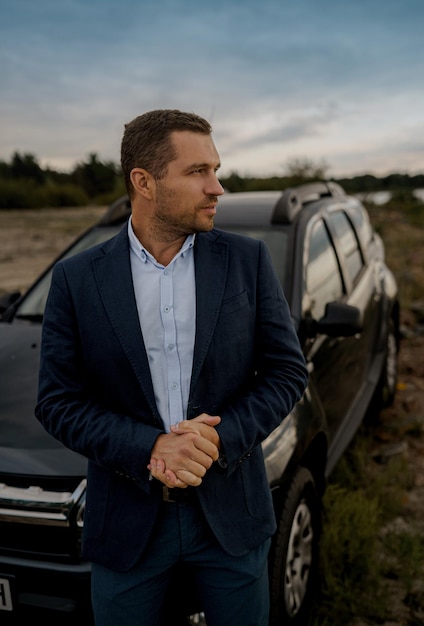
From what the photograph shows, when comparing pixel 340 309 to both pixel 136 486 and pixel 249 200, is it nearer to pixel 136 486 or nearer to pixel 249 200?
pixel 249 200

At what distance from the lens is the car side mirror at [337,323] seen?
2830 mm

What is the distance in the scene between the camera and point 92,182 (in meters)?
51.5

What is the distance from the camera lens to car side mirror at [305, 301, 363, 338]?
2830mm

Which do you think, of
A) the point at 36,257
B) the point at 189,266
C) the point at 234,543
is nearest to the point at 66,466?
the point at 234,543

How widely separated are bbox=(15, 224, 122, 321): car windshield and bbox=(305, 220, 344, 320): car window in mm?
1147

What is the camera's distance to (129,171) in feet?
5.26

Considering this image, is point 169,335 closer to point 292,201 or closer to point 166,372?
point 166,372

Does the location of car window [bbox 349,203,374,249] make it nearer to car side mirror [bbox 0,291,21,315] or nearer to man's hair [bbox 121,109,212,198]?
car side mirror [bbox 0,291,21,315]

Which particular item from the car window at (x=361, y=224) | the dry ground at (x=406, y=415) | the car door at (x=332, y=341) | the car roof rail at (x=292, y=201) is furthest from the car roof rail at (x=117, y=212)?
the dry ground at (x=406, y=415)

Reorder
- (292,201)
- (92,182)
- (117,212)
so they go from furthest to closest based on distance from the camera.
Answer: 1. (92,182)
2. (117,212)
3. (292,201)

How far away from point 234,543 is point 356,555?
1.55 meters

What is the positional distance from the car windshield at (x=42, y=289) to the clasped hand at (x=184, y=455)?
1873 mm

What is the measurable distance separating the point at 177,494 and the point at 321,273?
2028 millimetres

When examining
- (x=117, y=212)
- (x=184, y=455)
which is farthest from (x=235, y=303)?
(x=117, y=212)
